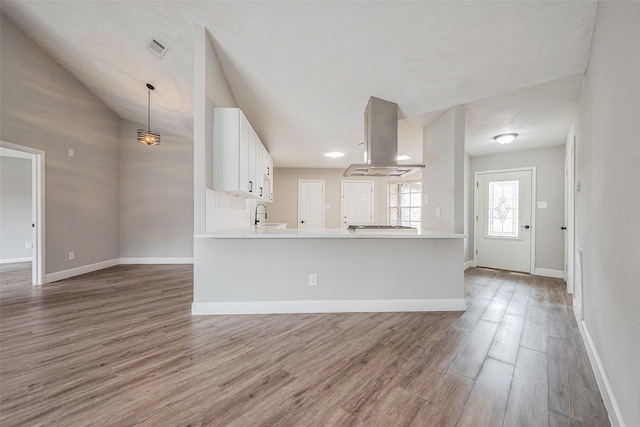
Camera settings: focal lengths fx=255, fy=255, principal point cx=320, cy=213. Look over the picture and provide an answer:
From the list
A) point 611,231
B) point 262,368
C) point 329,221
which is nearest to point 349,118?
point 611,231

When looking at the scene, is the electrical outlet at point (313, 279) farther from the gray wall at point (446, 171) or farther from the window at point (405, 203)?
the window at point (405, 203)

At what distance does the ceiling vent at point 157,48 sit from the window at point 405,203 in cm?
576

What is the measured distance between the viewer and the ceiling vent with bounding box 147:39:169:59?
276cm

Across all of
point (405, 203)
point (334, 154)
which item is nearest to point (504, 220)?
point (405, 203)

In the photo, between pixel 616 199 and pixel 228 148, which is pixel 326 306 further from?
pixel 616 199

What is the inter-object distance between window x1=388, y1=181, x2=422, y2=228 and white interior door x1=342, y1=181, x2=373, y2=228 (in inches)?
25.8

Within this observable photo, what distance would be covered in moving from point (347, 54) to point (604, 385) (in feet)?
10.0

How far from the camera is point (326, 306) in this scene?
2.69m

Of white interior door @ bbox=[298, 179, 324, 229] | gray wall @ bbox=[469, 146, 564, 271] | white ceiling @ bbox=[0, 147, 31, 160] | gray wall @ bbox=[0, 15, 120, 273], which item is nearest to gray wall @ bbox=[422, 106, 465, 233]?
gray wall @ bbox=[469, 146, 564, 271]

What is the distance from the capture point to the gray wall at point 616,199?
1.15 metres

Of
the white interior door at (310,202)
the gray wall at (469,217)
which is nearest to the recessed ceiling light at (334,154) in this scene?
the white interior door at (310,202)

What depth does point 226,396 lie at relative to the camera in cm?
147

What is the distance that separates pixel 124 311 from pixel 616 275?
13.1 ft

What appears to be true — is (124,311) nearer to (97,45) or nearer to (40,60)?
(97,45)
